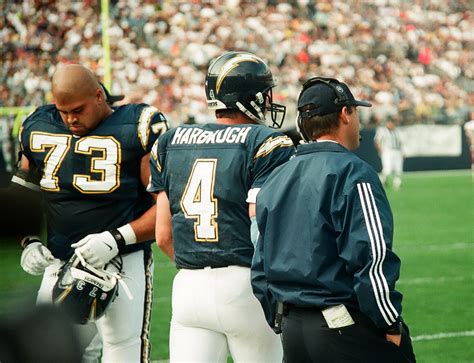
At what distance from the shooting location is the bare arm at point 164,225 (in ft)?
11.8

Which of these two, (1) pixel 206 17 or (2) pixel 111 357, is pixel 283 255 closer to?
(2) pixel 111 357

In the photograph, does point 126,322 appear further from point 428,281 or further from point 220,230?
point 428,281

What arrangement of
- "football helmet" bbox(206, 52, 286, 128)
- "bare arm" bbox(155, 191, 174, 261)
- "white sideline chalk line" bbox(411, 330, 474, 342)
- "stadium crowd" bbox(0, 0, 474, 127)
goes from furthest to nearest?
"stadium crowd" bbox(0, 0, 474, 127) < "white sideline chalk line" bbox(411, 330, 474, 342) < "bare arm" bbox(155, 191, 174, 261) < "football helmet" bbox(206, 52, 286, 128)

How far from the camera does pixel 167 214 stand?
11.8 ft

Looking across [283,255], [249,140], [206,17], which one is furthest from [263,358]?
[206,17]

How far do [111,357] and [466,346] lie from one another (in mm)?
3095

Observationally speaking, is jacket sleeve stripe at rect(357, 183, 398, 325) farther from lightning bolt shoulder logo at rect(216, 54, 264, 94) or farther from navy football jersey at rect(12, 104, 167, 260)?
navy football jersey at rect(12, 104, 167, 260)

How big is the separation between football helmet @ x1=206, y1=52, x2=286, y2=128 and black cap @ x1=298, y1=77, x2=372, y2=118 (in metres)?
0.42

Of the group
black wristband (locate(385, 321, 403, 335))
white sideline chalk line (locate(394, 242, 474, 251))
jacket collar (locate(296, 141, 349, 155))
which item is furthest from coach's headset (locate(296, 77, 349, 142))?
white sideline chalk line (locate(394, 242, 474, 251))

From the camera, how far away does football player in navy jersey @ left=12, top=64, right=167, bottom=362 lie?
3.96 metres

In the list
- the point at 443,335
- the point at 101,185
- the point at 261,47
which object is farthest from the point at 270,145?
the point at 261,47

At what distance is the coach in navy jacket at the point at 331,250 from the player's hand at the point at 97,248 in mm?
1053

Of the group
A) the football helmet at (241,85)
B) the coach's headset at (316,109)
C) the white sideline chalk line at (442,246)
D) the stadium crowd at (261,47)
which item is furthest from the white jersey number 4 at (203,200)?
A: the stadium crowd at (261,47)

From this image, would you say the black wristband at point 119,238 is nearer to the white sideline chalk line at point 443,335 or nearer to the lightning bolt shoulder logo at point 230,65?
the lightning bolt shoulder logo at point 230,65
